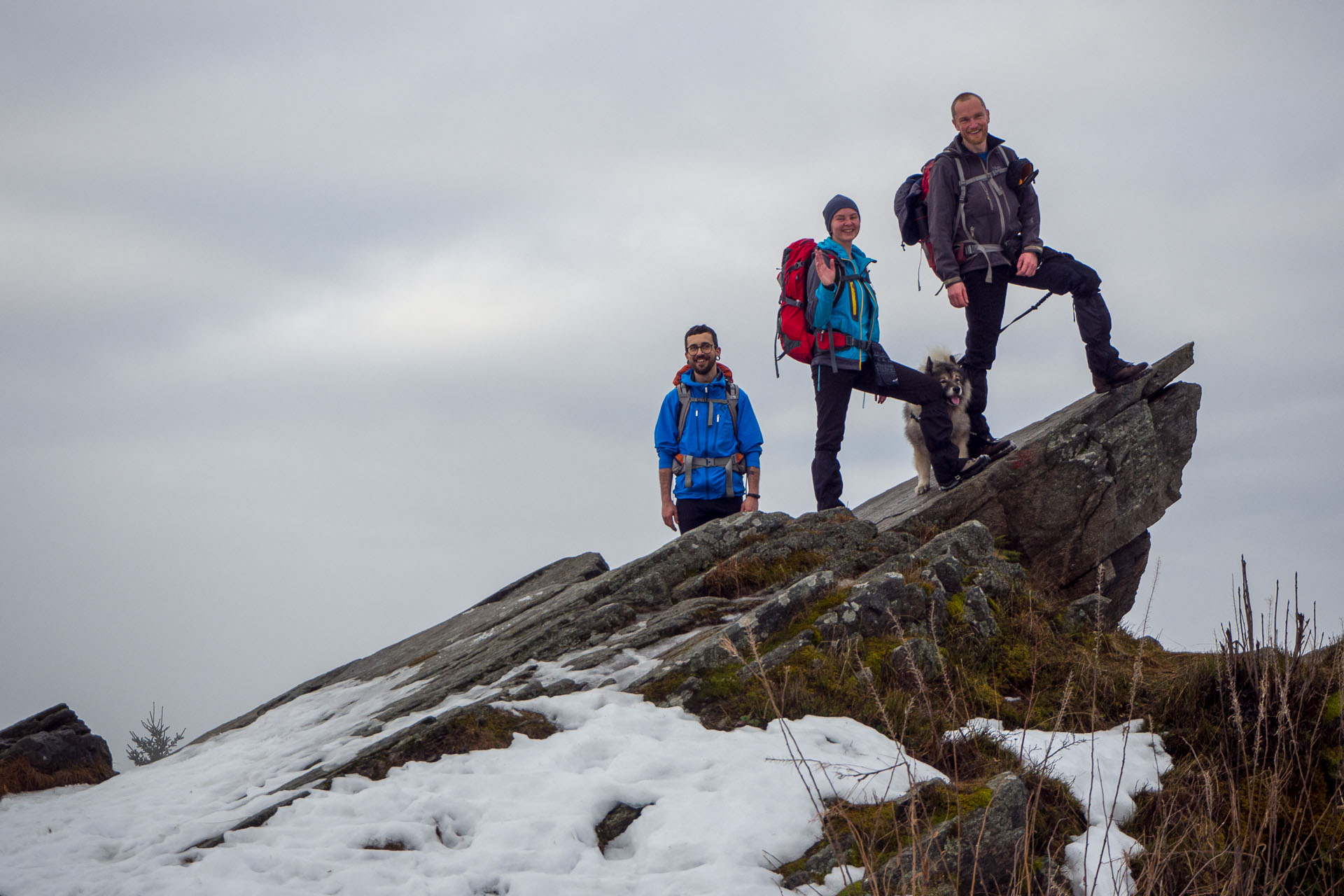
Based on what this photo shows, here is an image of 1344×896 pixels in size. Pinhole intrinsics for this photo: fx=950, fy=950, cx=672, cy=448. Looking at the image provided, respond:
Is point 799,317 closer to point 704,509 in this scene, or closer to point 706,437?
point 706,437

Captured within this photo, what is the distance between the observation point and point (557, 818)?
4668 millimetres

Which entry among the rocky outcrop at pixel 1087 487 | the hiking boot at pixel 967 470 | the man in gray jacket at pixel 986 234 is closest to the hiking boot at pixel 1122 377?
the rocky outcrop at pixel 1087 487

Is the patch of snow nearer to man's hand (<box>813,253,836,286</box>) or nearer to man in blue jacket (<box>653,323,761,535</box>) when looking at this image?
man in blue jacket (<box>653,323,761,535</box>)

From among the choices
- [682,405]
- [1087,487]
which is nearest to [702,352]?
[682,405]

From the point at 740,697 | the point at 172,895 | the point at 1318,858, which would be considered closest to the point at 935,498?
the point at 740,697

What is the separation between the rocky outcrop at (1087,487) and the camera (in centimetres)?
990

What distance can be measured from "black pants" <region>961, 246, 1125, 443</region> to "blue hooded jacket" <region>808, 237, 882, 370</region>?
42.8 inches

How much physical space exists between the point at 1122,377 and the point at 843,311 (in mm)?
3417

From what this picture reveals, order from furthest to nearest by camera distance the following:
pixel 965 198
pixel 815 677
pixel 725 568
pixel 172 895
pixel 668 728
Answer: pixel 965 198 < pixel 725 568 < pixel 815 677 < pixel 668 728 < pixel 172 895

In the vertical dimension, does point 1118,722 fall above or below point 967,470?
below

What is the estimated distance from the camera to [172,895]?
164 inches

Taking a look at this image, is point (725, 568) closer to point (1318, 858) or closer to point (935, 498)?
point (935, 498)

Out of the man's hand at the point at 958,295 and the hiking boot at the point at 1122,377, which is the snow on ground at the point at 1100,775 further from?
the hiking boot at the point at 1122,377

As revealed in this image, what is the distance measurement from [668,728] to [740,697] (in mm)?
492
